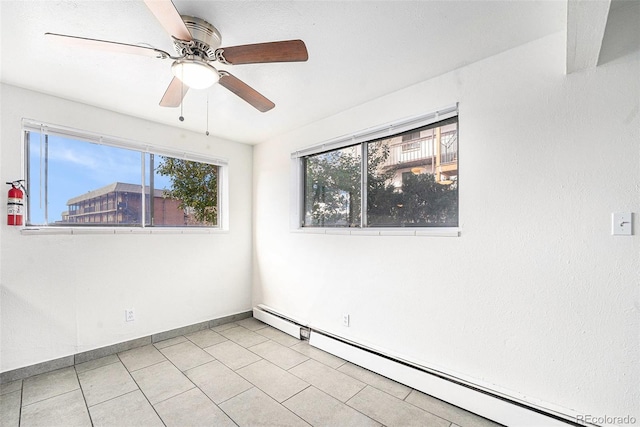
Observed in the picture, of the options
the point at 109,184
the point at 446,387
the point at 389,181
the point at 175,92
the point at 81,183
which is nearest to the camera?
the point at 175,92

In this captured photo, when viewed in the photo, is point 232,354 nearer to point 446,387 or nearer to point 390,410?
point 390,410

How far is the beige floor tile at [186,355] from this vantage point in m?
2.51

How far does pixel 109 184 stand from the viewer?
9.14ft

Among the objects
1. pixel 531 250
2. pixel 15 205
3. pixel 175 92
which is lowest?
pixel 531 250

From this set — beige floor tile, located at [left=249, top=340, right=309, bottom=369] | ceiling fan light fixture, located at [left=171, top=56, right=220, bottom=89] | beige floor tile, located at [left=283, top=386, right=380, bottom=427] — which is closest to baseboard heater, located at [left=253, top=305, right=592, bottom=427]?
beige floor tile, located at [left=249, top=340, right=309, bottom=369]

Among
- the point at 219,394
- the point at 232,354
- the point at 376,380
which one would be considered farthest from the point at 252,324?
the point at 376,380

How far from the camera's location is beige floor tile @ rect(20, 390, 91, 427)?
1772 millimetres

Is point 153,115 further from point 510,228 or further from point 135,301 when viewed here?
point 510,228

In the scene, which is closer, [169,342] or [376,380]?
[376,380]

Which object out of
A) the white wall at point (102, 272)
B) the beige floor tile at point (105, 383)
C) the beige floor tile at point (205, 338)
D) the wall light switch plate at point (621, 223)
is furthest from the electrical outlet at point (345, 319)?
the wall light switch plate at point (621, 223)

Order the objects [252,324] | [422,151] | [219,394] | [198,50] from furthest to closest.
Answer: [252,324]
[422,151]
[219,394]
[198,50]

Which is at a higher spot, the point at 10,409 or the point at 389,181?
the point at 389,181

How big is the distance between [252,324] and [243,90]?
2.82 meters

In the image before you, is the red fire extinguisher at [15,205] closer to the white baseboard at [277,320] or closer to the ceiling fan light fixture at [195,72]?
the ceiling fan light fixture at [195,72]
